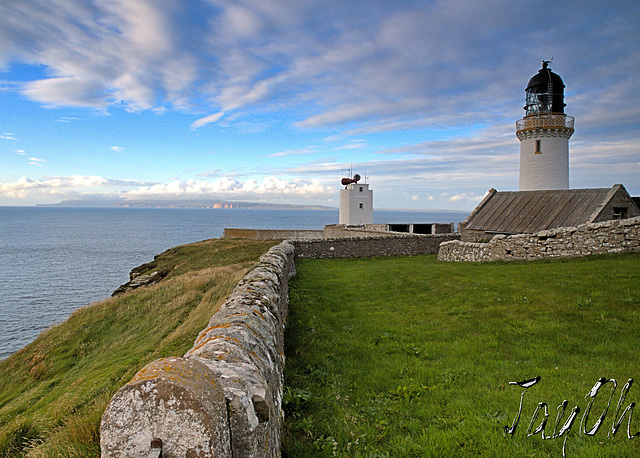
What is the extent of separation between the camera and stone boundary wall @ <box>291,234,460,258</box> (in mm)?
21250

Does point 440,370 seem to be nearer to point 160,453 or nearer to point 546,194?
point 160,453

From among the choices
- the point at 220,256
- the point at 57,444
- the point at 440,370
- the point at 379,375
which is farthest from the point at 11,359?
the point at 220,256

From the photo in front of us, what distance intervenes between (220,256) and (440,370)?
94.3ft

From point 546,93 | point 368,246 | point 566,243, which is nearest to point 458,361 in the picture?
point 566,243

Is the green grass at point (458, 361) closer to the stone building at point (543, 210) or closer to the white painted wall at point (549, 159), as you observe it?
the stone building at point (543, 210)

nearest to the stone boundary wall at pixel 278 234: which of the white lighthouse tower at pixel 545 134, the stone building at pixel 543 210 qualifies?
the stone building at pixel 543 210

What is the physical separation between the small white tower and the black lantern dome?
27.7 m

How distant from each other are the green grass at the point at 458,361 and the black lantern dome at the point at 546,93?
17789 mm

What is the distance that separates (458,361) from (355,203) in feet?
150

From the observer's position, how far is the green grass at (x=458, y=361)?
3994 millimetres

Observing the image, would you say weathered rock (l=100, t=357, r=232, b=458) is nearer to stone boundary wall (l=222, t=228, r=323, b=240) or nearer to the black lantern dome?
the black lantern dome

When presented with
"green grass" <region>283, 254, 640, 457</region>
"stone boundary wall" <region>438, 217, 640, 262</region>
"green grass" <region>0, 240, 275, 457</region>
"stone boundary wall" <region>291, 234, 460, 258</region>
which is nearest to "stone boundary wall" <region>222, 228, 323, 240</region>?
"stone boundary wall" <region>291, 234, 460, 258</region>

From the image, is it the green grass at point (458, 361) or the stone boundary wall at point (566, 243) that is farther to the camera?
the stone boundary wall at point (566, 243)

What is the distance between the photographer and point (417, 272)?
14336mm
